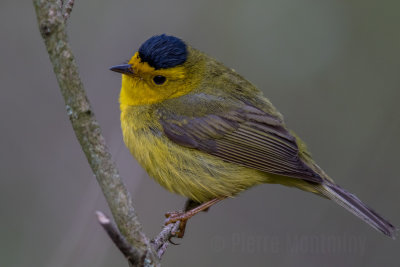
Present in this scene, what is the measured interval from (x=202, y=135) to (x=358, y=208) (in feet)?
4.67

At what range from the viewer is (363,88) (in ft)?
19.8

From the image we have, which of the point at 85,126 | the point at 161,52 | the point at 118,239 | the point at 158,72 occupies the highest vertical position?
the point at 161,52

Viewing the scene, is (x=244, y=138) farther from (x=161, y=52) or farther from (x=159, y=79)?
(x=161, y=52)

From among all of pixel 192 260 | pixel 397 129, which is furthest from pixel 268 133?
pixel 192 260

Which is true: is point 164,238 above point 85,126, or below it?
below

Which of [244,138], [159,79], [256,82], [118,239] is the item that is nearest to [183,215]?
[244,138]

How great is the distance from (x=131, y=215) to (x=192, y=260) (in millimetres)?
3546

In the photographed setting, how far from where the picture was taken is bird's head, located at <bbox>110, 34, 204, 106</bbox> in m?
4.05

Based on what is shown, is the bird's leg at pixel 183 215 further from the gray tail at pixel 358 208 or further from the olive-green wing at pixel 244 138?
the gray tail at pixel 358 208

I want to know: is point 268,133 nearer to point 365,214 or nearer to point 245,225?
point 365,214

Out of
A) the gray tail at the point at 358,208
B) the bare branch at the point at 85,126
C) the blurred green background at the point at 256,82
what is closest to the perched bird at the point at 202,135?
the gray tail at the point at 358,208

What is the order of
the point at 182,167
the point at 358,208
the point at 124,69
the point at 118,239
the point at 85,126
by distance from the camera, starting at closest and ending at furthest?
the point at 118,239
the point at 85,126
the point at 182,167
the point at 358,208
the point at 124,69

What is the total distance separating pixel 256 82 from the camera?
631cm

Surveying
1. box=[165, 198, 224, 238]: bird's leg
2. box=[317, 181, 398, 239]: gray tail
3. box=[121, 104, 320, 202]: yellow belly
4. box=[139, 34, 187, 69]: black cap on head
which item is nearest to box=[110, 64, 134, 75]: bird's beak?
box=[139, 34, 187, 69]: black cap on head
